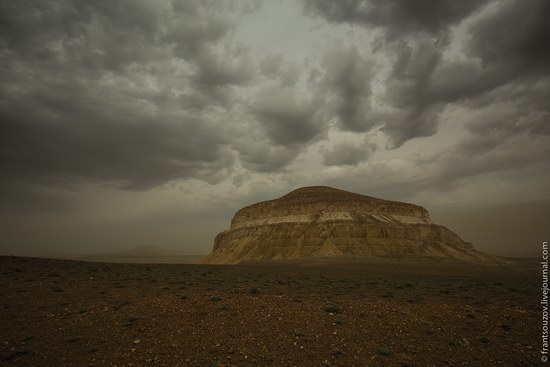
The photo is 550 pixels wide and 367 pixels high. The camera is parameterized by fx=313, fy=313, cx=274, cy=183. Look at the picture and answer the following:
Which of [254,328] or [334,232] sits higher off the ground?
[334,232]

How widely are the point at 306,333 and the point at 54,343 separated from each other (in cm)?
845

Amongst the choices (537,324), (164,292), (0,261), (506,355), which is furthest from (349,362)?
(0,261)

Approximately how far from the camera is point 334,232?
77.8 m

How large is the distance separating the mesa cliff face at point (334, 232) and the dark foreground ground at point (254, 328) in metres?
54.7

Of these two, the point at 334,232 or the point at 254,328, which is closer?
the point at 254,328

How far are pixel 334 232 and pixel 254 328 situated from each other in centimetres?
6829

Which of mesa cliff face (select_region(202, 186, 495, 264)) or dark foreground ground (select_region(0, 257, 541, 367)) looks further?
mesa cliff face (select_region(202, 186, 495, 264))

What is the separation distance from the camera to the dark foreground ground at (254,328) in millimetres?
9539

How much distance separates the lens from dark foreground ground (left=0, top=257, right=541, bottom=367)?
31.3 ft

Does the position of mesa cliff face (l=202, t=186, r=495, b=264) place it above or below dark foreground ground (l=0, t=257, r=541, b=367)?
above

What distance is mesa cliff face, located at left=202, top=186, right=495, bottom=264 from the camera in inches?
2916

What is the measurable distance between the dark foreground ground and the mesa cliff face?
54679 mm

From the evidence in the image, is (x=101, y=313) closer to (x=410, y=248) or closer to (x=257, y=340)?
(x=257, y=340)

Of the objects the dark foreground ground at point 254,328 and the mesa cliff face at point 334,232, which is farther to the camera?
the mesa cliff face at point 334,232
